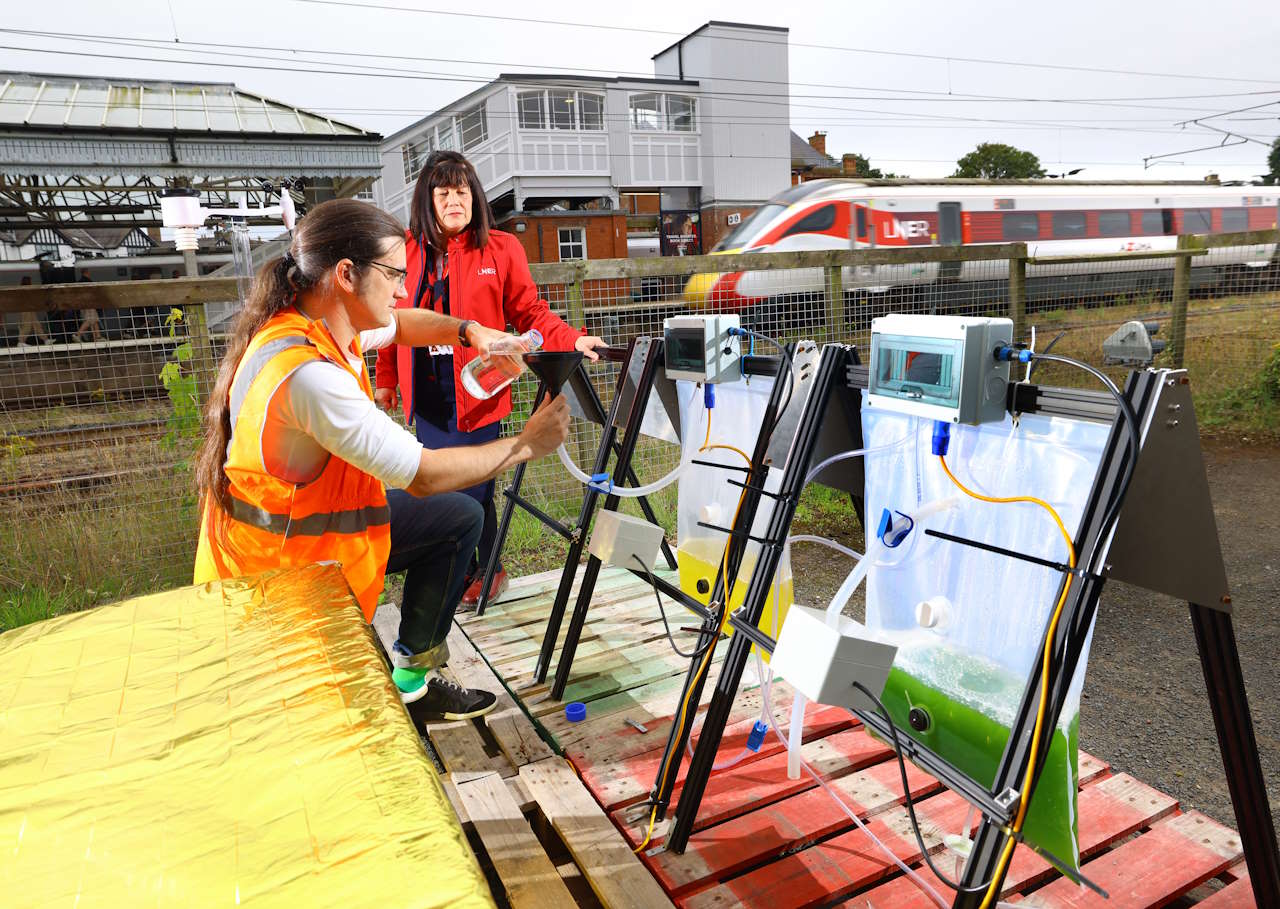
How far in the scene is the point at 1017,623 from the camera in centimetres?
156

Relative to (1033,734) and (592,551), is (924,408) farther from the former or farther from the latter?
(592,551)

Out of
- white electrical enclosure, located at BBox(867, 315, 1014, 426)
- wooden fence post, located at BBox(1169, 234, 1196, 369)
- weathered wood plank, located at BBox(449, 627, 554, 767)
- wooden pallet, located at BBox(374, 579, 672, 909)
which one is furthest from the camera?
wooden fence post, located at BBox(1169, 234, 1196, 369)

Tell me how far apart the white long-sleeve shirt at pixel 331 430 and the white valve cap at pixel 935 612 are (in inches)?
45.9

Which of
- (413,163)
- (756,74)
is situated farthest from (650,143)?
(413,163)

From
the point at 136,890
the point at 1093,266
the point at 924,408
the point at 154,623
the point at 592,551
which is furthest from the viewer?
the point at 1093,266

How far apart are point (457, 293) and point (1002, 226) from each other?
1283 cm

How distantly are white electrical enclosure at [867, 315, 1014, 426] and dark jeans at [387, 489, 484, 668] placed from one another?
1.33 meters

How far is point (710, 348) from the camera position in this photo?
2.38m

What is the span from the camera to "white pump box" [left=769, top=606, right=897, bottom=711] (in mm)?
1450

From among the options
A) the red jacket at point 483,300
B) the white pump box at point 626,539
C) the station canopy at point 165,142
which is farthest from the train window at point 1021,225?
the white pump box at point 626,539

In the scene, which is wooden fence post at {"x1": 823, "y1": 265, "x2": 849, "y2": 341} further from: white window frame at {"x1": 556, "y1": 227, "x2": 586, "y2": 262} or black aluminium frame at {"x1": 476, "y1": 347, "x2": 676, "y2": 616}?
white window frame at {"x1": 556, "y1": 227, "x2": 586, "y2": 262}

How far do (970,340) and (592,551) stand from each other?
1364 mm

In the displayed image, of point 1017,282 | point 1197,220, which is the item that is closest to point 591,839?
point 1017,282

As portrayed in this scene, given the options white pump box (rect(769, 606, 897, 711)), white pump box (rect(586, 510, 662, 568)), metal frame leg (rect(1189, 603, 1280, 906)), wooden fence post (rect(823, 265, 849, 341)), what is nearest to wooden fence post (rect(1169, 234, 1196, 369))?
wooden fence post (rect(823, 265, 849, 341))
